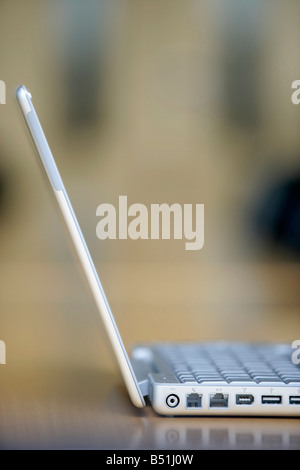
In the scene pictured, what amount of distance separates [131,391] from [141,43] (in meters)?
3.27

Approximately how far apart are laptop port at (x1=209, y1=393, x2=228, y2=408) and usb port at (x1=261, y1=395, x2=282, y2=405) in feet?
0.10

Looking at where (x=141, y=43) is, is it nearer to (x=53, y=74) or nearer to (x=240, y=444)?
(x=53, y=74)

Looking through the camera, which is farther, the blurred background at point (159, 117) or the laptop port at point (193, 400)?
the blurred background at point (159, 117)

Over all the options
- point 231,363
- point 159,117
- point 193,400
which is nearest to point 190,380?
point 193,400

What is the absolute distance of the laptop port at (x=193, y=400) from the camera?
1.91 ft

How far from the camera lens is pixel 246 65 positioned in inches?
146

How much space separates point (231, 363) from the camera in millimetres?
696

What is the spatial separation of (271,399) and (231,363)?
0.37 feet

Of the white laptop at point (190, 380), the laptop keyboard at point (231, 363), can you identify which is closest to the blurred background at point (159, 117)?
the laptop keyboard at point (231, 363)

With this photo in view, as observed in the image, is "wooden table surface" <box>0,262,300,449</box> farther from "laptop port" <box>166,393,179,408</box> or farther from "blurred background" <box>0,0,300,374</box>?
"blurred background" <box>0,0,300,374</box>

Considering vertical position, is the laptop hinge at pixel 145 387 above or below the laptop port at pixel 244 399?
above

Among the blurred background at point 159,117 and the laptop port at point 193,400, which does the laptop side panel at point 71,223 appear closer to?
the laptop port at point 193,400

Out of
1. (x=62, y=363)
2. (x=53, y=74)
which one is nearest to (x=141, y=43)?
(x=53, y=74)

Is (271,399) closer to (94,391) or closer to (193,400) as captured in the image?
(193,400)
